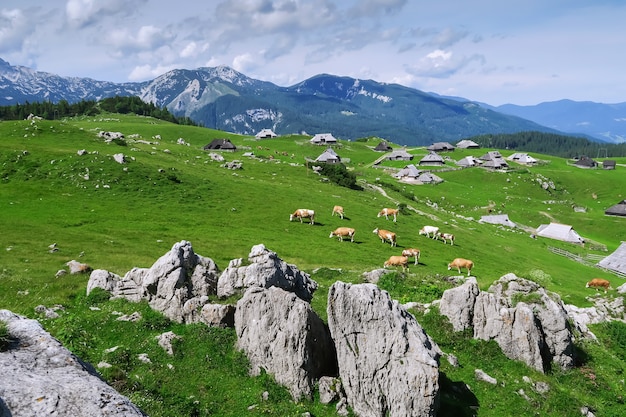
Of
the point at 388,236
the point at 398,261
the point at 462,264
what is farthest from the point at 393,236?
the point at 398,261

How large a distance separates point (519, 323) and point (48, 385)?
22.5 m

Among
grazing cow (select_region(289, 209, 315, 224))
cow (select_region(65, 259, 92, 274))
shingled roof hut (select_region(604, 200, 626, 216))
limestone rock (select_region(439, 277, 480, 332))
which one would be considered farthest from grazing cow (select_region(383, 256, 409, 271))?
shingled roof hut (select_region(604, 200, 626, 216))

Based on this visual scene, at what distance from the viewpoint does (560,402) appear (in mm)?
19672

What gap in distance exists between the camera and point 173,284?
23.9m

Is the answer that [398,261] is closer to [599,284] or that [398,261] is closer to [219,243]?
[219,243]

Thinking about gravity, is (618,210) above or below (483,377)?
below

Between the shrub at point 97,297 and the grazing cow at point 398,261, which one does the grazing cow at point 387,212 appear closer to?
the grazing cow at point 398,261

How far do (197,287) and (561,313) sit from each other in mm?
22227

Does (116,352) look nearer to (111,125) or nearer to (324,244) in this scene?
(324,244)

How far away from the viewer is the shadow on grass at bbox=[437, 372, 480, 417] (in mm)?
18000

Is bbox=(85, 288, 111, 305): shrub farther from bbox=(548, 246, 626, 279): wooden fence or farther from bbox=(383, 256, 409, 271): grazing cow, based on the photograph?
bbox=(548, 246, 626, 279): wooden fence

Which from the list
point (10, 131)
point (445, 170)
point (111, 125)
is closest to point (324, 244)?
point (10, 131)

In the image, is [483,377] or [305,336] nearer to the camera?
[305,336]

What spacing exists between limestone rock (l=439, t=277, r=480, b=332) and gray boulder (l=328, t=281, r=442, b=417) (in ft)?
19.7
